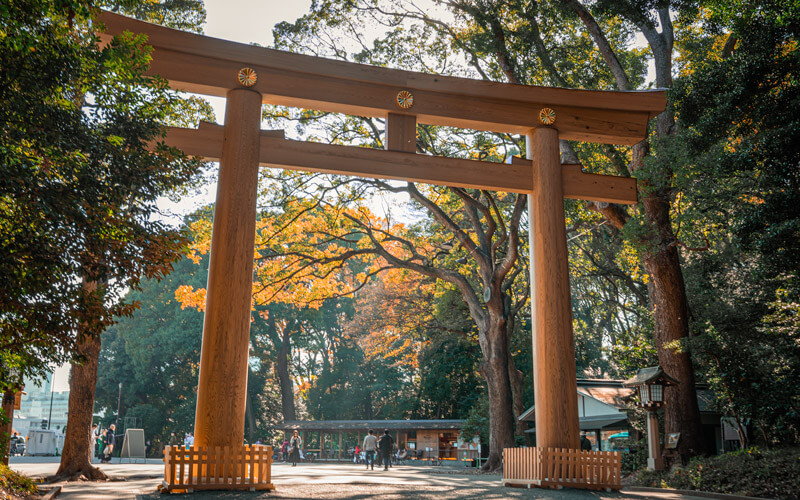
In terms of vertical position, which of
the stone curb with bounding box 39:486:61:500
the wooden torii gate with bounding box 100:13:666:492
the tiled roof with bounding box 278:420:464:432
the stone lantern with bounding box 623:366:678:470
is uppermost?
the wooden torii gate with bounding box 100:13:666:492

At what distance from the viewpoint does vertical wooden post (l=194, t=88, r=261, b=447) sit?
25.6 feet

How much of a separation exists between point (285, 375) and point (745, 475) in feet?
107

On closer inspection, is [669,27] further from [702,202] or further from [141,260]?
[141,260]

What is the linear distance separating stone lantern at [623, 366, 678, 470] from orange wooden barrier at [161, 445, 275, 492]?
7513mm

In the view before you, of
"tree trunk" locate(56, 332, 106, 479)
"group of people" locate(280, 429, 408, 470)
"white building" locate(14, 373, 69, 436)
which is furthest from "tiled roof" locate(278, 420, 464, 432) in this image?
"tree trunk" locate(56, 332, 106, 479)

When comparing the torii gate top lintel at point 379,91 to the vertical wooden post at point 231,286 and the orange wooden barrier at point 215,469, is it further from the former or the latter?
the orange wooden barrier at point 215,469

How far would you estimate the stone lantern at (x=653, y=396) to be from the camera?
1188 cm

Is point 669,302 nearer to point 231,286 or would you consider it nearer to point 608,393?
point 608,393

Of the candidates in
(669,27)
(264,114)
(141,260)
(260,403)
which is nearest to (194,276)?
(260,403)

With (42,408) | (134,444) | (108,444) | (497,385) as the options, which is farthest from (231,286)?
(42,408)

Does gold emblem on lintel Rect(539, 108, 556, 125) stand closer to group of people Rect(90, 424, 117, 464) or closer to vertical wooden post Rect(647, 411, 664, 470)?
vertical wooden post Rect(647, 411, 664, 470)

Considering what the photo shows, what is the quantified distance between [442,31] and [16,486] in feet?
44.8

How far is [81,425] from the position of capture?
12.7 meters

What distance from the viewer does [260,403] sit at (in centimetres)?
3716
